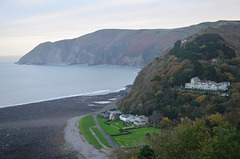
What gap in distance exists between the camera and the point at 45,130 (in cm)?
3353

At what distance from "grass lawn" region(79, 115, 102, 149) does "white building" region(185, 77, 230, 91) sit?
15.8 metres

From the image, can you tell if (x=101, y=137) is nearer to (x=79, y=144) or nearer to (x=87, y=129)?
(x=79, y=144)

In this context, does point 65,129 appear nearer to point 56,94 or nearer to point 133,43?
point 56,94

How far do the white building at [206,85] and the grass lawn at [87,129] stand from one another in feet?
51.7

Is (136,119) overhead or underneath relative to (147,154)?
underneath

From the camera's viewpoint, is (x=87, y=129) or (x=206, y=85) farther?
(x=206, y=85)

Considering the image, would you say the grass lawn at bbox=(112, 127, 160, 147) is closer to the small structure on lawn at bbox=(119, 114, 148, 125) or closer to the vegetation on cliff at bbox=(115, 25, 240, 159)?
the vegetation on cliff at bbox=(115, 25, 240, 159)

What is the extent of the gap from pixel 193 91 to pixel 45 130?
70.1 feet

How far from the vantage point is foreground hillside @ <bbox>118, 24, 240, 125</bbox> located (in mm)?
29234

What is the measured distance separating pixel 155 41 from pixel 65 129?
5736 inches

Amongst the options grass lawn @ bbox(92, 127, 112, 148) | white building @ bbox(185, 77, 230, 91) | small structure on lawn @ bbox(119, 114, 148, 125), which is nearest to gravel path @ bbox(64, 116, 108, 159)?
grass lawn @ bbox(92, 127, 112, 148)

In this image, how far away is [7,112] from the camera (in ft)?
147

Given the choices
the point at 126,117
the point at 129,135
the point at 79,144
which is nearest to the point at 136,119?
the point at 126,117

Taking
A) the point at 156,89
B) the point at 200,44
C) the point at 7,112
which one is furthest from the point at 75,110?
the point at 200,44
